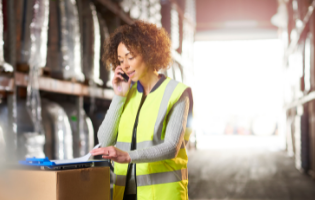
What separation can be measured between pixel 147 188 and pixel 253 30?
49.9 ft

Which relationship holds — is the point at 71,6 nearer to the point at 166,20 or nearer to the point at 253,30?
the point at 166,20

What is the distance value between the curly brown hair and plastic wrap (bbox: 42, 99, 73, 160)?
4.24 ft

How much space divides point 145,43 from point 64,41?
1591 mm

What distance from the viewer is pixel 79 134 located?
3.02m

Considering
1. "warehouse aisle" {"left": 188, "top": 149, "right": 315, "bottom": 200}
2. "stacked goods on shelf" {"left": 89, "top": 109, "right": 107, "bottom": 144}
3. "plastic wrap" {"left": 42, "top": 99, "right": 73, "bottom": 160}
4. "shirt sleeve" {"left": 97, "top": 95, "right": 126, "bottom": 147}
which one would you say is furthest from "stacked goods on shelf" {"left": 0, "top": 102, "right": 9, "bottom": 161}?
"warehouse aisle" {"left": 188, "top": 149, "right": 315, "bottom": 200}

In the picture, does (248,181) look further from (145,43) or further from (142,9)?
(145,43)

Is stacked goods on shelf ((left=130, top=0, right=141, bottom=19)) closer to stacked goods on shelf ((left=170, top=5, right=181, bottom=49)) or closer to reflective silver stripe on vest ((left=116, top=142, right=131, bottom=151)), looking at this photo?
stacked goods on shelf ((left=170, top=5, right=181, bottom=49))

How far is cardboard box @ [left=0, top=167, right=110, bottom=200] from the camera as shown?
3.09ft

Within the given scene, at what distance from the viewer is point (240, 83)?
16.1 m

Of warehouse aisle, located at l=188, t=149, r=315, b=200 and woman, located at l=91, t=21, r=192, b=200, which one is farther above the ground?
woman, located at l=91, t=21, r=192, b=200

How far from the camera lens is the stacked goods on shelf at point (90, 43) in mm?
3230

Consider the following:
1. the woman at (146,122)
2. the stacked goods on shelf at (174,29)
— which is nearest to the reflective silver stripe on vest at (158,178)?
the woman at (146,122)

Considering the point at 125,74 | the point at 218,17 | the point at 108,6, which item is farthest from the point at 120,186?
the point at 218,17

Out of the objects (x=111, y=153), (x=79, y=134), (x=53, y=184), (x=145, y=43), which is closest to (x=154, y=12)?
(x=79, y=134)
